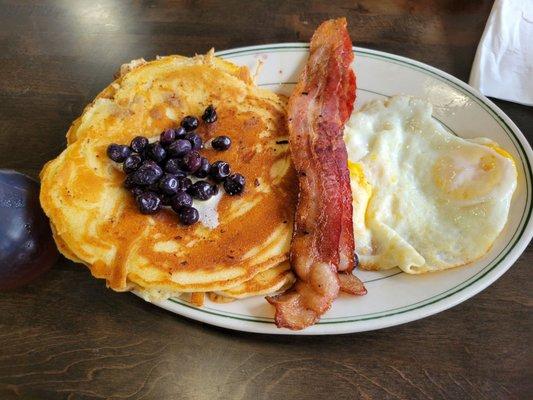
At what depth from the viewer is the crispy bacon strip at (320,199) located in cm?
150

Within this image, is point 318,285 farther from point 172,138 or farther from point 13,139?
point 13,139

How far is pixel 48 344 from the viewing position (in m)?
1.60

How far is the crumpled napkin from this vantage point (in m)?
2.20

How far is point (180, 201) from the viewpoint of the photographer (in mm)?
1580

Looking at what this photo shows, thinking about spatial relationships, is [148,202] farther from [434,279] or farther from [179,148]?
[434,279]

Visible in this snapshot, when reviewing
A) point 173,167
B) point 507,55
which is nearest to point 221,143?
point 173,167

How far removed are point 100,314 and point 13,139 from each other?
997 millimetres

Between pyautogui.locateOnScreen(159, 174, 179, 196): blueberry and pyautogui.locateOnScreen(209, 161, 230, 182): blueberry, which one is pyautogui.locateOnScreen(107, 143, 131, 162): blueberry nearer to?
pyautogui.locateOnScreen(159, 174, 179, 196): blueberry

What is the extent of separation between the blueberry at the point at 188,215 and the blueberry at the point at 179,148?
0.20 m

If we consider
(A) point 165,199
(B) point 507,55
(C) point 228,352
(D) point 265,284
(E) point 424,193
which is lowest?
(C) point 228,352

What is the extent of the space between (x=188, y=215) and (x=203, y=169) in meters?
0.18

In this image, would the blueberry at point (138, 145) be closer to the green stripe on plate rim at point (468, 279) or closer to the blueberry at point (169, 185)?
the blueberry at point (169, 185)

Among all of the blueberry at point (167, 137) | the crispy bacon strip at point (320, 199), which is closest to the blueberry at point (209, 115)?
the blueberry at point (167, 137)

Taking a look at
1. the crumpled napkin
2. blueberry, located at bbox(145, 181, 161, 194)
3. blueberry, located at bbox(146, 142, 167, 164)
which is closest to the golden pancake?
blueberry, located at bbox(145, 181, 161, 194)
